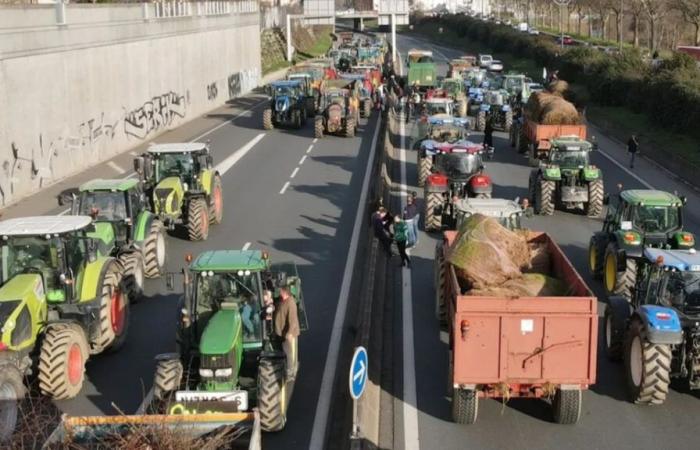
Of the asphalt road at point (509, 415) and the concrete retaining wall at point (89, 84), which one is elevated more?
the concrete retaining wall at point (89, 84)

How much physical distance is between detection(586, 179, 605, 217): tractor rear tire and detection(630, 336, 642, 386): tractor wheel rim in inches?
534

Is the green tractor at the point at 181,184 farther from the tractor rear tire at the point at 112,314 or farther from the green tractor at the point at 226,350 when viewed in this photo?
the green tractor at the point at 226,350

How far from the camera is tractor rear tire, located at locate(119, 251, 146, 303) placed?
18219 millimetres

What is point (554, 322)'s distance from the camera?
12.2m

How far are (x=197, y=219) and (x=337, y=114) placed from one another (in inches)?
794

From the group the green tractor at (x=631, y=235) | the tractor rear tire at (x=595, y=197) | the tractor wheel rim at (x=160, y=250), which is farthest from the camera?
the tractor rear tire at (x=595, y=197)

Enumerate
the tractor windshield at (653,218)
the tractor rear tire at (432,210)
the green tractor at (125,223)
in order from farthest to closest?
1. the tractor rear tire at (432,210)
2. the tractor windshield at (653,218)
3. the green tractor at (125,223)

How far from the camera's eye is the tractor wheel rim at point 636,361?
13.3 m

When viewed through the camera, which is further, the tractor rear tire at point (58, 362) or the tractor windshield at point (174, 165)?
the tractor windshield at point (174, 165)

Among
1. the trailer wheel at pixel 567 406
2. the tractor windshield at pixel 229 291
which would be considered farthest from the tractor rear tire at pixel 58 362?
the trailer wheel at pixel 567 406

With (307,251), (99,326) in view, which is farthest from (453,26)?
(99,326)

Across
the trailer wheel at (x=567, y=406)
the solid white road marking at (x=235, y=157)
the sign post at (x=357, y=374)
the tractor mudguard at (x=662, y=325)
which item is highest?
the sign post at (x=357, y=374)

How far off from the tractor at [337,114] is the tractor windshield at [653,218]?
2380 cm

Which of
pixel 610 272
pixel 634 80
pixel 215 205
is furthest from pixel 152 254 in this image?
pixel 634 80
